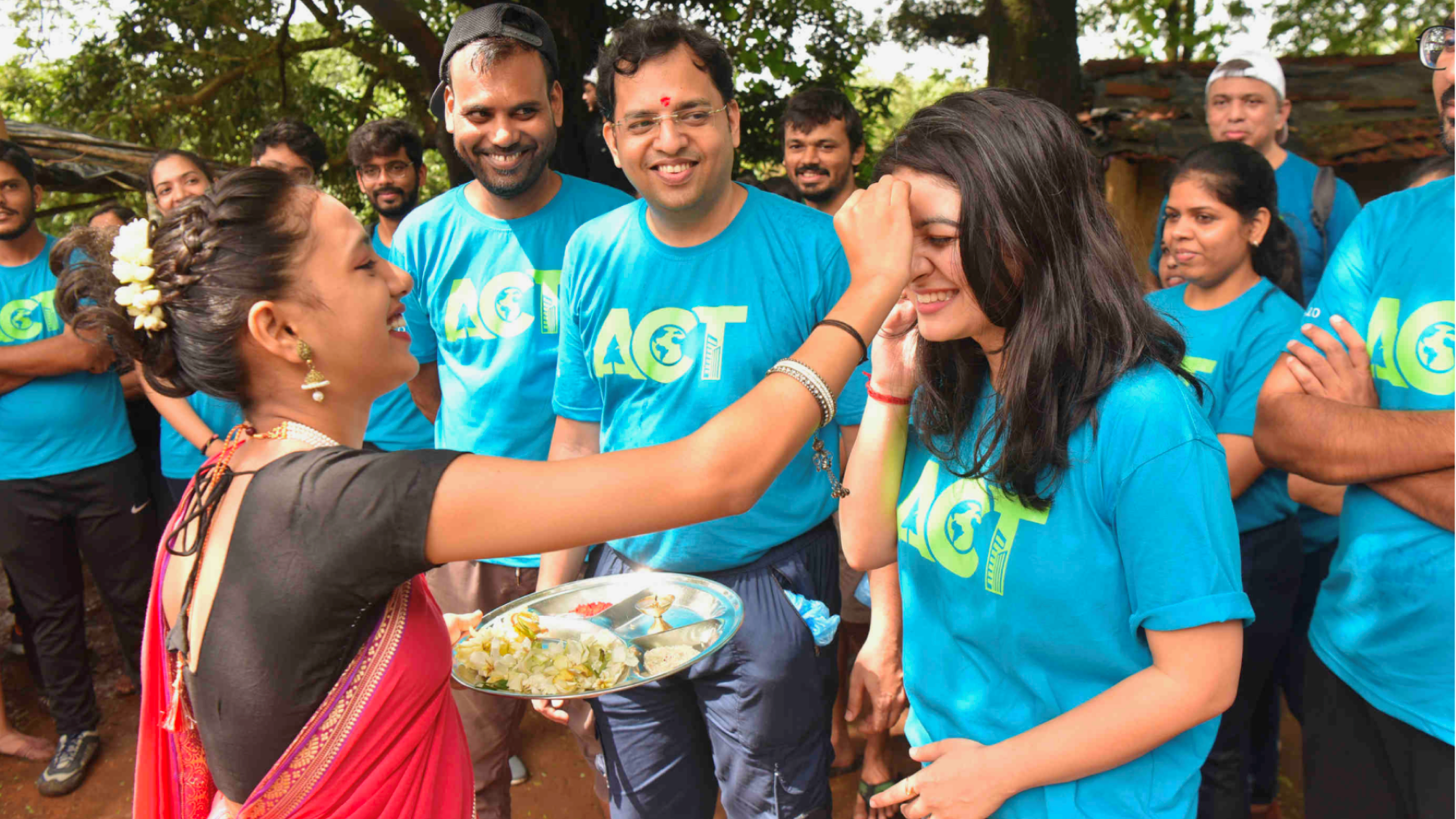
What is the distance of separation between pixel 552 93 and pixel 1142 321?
230cm

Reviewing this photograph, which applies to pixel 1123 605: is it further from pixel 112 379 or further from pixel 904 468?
pixel 112 379

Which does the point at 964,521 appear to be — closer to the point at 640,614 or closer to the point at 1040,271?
the point at 1040,271

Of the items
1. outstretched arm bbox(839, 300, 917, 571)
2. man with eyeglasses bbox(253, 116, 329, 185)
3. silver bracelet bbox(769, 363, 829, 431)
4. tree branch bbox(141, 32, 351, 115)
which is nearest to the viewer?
silver bracelet bbox(769, 363, 829, 431)

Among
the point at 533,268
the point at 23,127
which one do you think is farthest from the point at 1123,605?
the point at 23,127

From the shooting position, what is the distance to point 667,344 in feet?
7.95

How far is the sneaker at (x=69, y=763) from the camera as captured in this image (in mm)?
4043

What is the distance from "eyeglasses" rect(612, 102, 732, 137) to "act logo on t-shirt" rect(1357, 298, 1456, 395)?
1583 millimetres

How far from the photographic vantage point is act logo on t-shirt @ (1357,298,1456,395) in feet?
5.48

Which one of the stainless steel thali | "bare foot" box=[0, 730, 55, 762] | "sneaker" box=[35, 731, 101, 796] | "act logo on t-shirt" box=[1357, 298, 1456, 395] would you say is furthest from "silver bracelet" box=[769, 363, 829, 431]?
"bare foot" box=[0, 730, 55, 762]

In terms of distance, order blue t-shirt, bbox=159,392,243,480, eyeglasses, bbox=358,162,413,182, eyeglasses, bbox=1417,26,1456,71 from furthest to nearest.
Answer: eyeglasses, bbox=358,162,413,182 → blue t-shirt, bbox=159,392,243,480 → eyeglasses, bbox=1417,26,1456,71

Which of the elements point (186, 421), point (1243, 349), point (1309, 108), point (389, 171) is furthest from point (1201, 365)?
point (1309, 108)

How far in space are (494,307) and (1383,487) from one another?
2.35 m

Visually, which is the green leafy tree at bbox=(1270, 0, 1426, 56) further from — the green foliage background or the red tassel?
the red tassel

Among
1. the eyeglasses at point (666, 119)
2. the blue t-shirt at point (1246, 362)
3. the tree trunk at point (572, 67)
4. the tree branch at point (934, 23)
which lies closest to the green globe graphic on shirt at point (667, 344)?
the eyeglasses at point (666, 119)
